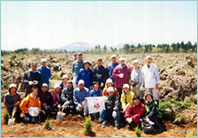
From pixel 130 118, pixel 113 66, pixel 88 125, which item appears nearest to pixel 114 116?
pixel 130 118

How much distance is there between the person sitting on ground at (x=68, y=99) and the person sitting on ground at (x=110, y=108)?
1.23m

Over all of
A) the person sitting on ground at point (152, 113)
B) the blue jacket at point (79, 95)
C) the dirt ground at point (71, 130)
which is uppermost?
the blue jacket at point (79, 95)

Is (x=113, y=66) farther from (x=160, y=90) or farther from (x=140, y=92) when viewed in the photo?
(x=160, y=90)

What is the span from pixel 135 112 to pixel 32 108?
3.35 meters

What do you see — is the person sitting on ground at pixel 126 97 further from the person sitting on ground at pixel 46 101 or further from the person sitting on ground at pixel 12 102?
the person sitting on ground at pixel 12 102

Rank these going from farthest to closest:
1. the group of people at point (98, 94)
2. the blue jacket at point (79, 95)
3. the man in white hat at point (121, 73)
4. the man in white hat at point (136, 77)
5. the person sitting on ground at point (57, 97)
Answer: the person sitting on ground at point (57, 97) < the man in white hat at point (121, 73) < the blue jacket at point (79, 95) < the man in white hat at point (136, 77) < the group of people at point (98, 94)

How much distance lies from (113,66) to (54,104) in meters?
2.57

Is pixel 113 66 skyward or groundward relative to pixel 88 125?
skyward

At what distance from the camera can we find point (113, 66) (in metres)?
7.60

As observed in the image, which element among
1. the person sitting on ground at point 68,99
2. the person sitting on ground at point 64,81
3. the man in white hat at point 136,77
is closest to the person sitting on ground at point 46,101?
the person sitting on ground at point 68,99

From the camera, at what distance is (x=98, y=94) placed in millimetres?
7039

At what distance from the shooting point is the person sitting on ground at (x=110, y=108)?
6.42 meters

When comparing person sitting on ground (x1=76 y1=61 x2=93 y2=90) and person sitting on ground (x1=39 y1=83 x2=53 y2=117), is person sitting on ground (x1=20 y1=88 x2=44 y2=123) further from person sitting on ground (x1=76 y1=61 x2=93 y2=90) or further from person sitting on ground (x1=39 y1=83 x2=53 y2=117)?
person sitting on ground (x1=76 y1=61 x2=93 y2=90)

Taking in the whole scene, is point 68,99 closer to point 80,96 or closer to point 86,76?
point 80,96
